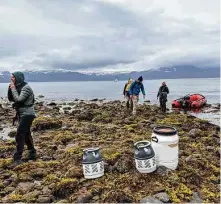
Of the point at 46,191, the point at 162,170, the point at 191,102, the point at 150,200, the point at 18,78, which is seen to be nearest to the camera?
the point at 150,200

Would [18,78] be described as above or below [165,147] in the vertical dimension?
above

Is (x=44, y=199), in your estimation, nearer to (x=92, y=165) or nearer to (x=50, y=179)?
(x=50, y=179)

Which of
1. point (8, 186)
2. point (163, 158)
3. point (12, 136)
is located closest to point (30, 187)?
point (8, 186)

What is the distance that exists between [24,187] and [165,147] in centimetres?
379

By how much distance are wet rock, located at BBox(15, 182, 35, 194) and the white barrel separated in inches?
133

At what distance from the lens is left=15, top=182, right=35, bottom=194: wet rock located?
25.8ft

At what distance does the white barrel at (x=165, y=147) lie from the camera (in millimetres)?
8508

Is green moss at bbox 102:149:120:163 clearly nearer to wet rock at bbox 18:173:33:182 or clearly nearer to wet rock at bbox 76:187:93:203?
wet rock at bbox 76:187:93:203

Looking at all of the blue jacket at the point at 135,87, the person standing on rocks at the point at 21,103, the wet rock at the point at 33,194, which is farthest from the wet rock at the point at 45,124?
the wet rock at the point at 33,194

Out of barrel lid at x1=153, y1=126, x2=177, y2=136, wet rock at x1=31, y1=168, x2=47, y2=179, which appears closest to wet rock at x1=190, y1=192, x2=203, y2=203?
barrel lid at x1=153, y1=126, x2=177, y2=136

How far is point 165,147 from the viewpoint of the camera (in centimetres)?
852

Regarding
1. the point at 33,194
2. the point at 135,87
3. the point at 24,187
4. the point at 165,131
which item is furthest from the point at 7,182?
the point at 135,87

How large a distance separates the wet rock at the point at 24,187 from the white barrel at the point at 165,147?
3.38 metres

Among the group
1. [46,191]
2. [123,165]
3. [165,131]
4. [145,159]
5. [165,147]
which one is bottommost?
[46,191]
